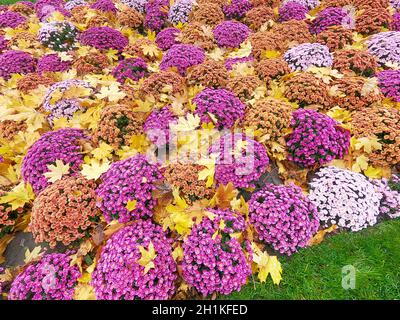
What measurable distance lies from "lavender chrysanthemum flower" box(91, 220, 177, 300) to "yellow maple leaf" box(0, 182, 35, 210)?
3.27 ft

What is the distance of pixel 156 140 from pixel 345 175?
1.82m

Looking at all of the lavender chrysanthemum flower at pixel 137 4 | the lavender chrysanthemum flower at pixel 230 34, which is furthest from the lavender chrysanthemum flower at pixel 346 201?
the lavender chrysanthemum flower at pixel 137 4

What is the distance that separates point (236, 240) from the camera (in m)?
2.75

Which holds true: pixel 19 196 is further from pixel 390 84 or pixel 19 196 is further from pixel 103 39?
pixel 390 84

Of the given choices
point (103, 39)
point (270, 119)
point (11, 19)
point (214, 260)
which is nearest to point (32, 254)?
point (214, 260)

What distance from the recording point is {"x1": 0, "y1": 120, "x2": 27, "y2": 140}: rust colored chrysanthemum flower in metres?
3.89

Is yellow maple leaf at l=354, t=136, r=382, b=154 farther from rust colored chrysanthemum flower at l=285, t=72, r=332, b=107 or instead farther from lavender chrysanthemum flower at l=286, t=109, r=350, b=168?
rust colored chrysanthemum flower at l=285, t=72, r=332, b=107

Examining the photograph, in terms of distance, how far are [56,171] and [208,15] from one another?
4011 millimetres

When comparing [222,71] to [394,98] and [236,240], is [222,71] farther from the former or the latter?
[236,240]

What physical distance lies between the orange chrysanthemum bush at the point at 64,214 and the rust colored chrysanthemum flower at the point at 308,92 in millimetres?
2389

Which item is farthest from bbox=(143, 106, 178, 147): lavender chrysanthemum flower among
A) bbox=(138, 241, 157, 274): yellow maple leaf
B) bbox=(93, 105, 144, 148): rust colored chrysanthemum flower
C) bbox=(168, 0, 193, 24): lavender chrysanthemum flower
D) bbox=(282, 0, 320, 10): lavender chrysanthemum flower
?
bbox=(282, 0, 320, 10): lavender chrysanthemum flower

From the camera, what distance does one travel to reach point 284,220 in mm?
2914

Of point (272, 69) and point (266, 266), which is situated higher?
point (272, 69)
